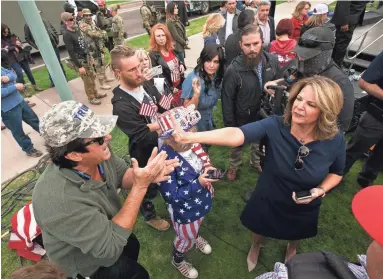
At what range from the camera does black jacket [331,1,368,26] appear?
5377 millimetres

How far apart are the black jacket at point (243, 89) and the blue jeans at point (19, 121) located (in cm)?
351

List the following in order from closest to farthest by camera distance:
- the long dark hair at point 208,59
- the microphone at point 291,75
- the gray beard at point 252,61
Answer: the microphone at point 291,75 → the gray beard at point 252,61 → the long dark hair at point 208,59

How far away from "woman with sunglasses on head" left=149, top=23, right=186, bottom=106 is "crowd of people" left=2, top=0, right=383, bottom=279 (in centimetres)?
2

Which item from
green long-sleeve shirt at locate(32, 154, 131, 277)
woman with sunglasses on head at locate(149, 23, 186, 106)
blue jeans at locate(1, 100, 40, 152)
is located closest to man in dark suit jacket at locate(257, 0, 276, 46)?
woman with sunglasses on head at locate(149, 23, 186, 106)

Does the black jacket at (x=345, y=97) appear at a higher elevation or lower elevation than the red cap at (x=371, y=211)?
lower

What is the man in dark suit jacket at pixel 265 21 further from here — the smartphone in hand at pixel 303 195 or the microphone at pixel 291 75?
the smartphone in hand at pixel 303 195

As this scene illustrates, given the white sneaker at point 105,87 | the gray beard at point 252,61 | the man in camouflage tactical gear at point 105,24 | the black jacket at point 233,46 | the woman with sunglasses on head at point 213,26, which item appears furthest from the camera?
the man in camouflage tactical gear at point 105,24

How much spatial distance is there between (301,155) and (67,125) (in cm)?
174

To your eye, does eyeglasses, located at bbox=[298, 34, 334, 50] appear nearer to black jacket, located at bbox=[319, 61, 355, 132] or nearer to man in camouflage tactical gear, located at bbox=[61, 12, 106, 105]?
black jacket, located at bbox=[319, 61, 355, 132]

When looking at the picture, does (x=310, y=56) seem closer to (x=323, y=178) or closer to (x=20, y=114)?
(x=323, y=178)

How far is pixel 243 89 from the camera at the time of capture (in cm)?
339

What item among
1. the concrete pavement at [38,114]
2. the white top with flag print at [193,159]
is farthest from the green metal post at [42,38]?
the concrete pavement at [38,114]

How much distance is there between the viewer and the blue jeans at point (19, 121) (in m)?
4.42

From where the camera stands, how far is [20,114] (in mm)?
4551
